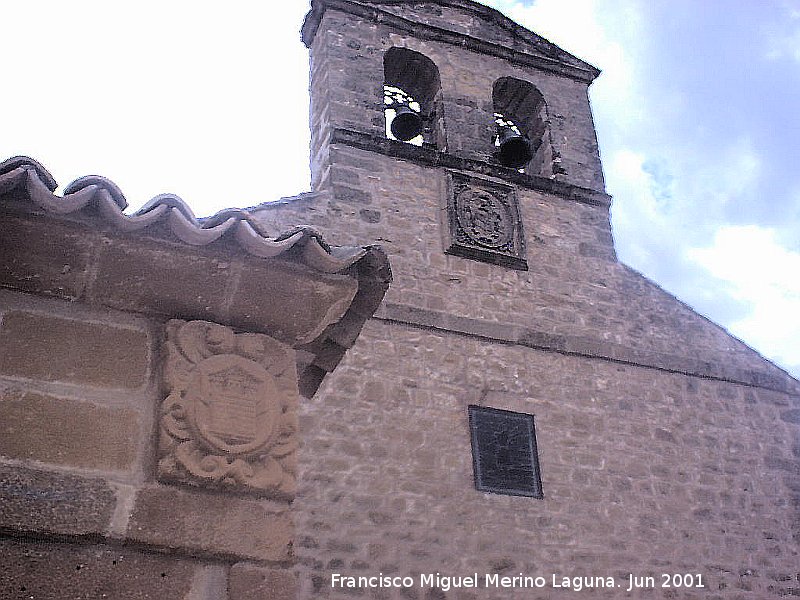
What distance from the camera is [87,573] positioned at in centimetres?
220

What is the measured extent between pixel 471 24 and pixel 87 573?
894cm

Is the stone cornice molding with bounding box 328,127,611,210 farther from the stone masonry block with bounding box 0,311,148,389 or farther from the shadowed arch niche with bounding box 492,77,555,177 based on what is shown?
the stone masonry block with bounding box 0,311,148,389

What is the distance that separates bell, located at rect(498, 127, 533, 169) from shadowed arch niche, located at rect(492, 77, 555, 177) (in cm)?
4

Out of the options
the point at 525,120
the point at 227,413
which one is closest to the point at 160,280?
the point at 227,413

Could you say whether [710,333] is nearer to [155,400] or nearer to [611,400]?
[611,400]

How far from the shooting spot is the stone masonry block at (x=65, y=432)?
7.59 ft

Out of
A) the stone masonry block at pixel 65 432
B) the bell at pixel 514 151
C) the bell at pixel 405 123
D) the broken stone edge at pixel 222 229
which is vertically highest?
the bell at pixel 405 123

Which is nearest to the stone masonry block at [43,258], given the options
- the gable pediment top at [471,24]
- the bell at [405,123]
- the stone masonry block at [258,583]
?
the stone masonry block at [258,583]

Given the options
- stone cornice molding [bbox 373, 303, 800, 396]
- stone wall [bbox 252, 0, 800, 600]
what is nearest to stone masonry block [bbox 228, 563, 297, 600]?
stone wall [bbox 252, 0, 800, 600]

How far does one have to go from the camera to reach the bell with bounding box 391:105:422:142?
30.0 ft

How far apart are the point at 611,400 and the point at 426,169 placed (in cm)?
A: 278

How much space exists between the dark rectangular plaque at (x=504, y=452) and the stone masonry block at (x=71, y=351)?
15.2 feet

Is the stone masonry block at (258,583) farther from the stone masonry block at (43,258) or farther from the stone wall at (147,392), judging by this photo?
the stone masonry block at (43,258)

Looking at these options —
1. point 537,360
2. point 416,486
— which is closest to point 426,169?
point 537,360
